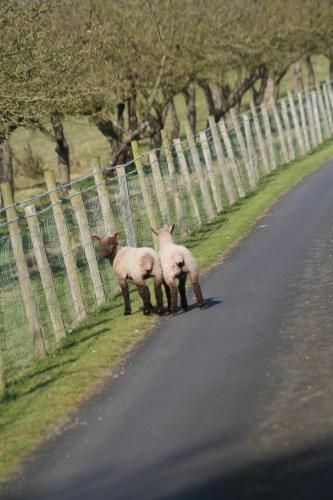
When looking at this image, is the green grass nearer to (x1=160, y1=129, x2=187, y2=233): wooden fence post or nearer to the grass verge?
(x1=160, y1=129, x2=187, y2=233): wooden fence post

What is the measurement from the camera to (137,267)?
15406 millimetres

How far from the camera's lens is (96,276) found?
1791cm

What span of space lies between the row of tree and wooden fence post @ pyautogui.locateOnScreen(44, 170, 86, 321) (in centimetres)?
616

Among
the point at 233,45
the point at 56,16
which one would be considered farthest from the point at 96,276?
the point at 233,45

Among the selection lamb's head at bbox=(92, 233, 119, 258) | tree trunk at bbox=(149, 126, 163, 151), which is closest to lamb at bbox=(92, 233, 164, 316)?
lamb's head at bbox=(92, 233, 119, 258)

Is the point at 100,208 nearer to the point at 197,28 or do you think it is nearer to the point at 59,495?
the point at 59,495

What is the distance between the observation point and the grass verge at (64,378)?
10578 millimetres

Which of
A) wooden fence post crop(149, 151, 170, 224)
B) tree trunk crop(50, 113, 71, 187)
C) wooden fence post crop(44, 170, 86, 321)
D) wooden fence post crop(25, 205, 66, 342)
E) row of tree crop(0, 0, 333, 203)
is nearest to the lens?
wooden fence post crop(25, 205, 66, 342)

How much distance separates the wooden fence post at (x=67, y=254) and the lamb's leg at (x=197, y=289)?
6.51ft

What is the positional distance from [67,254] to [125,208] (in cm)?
414

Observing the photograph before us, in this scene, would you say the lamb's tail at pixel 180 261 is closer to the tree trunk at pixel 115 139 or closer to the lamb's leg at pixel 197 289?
the lamb's leg at pixel 197 289

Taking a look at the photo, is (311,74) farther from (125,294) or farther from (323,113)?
(125,294)

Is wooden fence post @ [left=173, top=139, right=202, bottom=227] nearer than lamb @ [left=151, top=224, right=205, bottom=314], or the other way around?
lamb @ [left=151, top=224, right=205, bottom=314]

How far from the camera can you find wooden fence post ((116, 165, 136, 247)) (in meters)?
20.5
